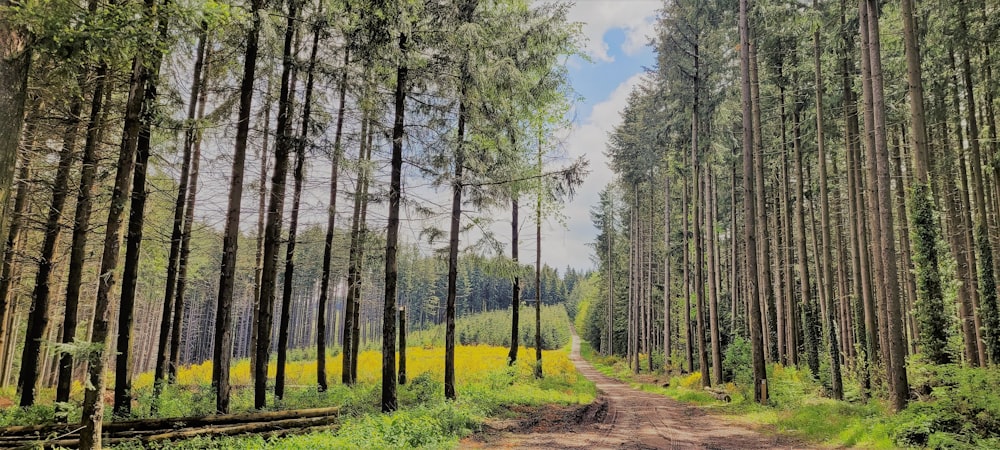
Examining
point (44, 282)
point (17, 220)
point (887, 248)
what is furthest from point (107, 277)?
point (887, 248)

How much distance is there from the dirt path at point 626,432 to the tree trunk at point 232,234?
18.3 feet

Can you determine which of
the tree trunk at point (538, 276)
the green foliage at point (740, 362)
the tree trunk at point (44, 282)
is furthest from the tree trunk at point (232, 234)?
the green foliage at point (740, 362)

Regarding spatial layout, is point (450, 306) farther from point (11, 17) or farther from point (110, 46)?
point (11, 17)

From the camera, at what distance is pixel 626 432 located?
10.8 metres

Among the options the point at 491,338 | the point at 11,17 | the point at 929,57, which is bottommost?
the point at 491,338

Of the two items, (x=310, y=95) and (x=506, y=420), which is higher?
(x=310, y=95)

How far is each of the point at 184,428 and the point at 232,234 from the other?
3944mm

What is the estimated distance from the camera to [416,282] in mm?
99250

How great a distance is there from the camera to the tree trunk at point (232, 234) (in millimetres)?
10734

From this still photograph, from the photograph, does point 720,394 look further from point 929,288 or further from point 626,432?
point 626,432

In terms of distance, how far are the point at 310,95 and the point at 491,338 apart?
219 feet

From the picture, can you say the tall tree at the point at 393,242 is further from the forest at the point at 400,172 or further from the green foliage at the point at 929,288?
the green foliage at the point at 929,288

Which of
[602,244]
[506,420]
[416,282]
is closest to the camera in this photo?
[506,420]

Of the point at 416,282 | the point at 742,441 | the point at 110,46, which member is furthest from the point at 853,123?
the point at 416,282
